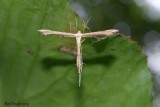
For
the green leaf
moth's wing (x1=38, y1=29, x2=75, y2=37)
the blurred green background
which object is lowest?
the green leaf

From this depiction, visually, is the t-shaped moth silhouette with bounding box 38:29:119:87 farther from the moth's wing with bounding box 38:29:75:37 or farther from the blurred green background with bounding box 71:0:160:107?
the blurred green background with bounding box 71:0:160:107

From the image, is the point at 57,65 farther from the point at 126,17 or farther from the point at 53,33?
the point at 126,17

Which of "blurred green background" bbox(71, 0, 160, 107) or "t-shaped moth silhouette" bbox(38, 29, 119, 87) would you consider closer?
"t-shaped moth silhouette" bbox(38, 29, 119, 87)

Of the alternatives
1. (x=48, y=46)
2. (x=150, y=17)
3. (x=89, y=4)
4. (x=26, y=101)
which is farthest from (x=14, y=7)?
(x=89, y=4)


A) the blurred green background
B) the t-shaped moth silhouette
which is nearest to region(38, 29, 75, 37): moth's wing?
the t-shaped moth silhouette

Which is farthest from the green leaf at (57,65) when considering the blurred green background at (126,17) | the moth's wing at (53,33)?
the blurred green background at (126,17)

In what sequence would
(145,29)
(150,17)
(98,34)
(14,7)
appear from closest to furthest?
(14,7) < (98,34) < (150,17) < (145,29)

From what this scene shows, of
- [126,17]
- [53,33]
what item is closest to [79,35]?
[53,33]

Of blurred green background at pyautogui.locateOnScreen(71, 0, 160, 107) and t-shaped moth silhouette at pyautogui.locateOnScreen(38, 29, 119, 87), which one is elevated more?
blurred green background at pyautogui.locateOnScreen(71, 0, 160, 107)

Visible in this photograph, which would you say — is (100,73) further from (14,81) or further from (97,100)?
(14,81)
